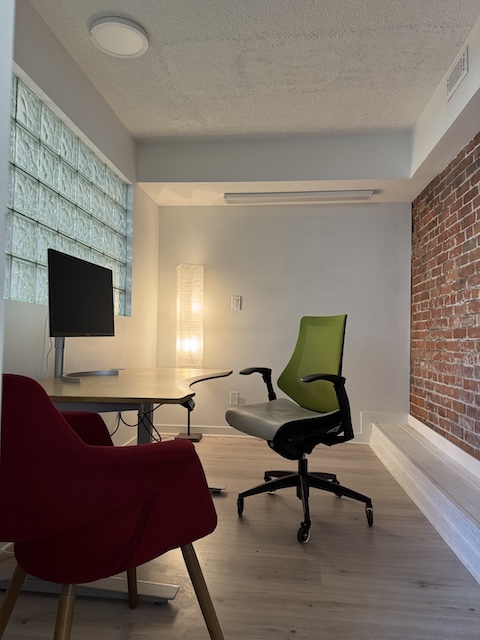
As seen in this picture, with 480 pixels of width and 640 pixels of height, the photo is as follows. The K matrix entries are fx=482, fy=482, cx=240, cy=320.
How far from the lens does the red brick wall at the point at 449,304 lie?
9.64 ft

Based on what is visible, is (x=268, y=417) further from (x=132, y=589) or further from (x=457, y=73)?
(x=457, y=73)

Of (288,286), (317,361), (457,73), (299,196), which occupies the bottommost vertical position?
(317,361)

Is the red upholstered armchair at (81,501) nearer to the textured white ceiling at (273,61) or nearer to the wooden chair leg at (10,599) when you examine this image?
the wooden chair leg at (10,599)

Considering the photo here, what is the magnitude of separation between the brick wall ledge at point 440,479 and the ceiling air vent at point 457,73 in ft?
7.03

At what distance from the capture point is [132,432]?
4.04 meters

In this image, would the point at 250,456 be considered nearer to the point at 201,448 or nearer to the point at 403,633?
the point at 201,448

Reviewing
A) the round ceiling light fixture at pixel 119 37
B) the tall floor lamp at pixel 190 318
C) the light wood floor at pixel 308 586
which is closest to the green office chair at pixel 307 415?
the light wood floor at pixel 308 586

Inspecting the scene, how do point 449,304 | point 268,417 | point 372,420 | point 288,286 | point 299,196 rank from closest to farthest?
1. point 268,417
2. point 449,304
3. point 299,196
4. point 372,420
5. point 288,286

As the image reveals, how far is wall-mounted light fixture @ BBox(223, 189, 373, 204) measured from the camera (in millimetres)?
4184

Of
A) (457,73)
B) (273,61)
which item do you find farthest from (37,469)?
(457,73)

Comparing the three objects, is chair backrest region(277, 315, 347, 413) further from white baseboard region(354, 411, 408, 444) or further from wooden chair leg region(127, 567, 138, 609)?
white baseboard region(354, 411, 408, 444)

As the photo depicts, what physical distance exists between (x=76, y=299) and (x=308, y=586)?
1.65m

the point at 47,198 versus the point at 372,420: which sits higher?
the point at 47,198

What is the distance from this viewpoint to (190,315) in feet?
14.5
